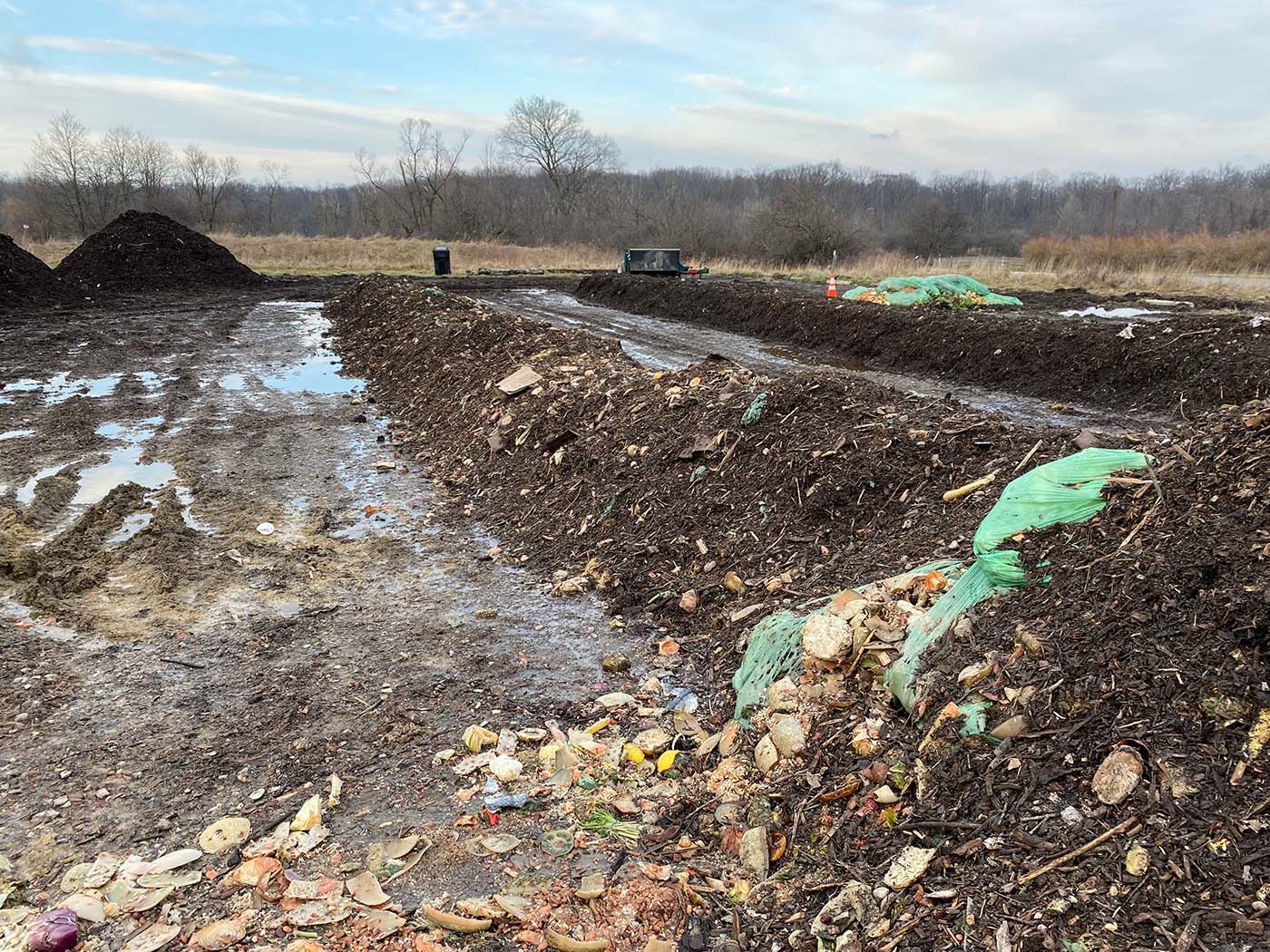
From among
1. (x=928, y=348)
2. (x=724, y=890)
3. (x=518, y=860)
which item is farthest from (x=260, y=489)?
(x=928, y=348)

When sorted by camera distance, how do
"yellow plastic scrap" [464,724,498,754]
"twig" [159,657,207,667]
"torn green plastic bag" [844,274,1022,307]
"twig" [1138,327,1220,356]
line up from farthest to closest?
"torn green plastic bag" [844,274,1022,307] → "twig" [1138,327,1220,356] → "twig" [159,657,207,667] → "yellow plastic scrap" [464,724,498,754]

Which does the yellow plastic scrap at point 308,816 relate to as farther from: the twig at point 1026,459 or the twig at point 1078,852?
the twig at point 1026,459

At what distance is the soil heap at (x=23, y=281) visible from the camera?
20.2 meters

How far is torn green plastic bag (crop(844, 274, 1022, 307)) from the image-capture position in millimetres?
16953

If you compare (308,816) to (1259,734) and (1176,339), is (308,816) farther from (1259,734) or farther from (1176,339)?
(1176,339)

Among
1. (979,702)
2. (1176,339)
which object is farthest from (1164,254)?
(979,702)

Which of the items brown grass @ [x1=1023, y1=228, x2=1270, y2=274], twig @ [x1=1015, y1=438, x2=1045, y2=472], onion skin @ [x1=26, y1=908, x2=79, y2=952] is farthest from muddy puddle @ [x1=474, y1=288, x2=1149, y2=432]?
brown grass @ [x1=1023, y1=228, x2=1270, y2=274]

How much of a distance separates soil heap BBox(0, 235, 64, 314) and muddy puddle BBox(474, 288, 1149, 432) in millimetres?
11347

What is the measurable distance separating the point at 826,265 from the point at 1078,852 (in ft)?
120

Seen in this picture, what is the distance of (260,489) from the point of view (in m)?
7.05

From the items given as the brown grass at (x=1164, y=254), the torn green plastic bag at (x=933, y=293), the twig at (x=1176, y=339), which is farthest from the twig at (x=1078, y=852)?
the brown grass at (x=1164, y=254)

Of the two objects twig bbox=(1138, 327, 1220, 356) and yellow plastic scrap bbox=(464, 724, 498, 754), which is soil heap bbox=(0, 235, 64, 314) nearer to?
yellow plastic scrap bbox=(464, 724, 498, 754)

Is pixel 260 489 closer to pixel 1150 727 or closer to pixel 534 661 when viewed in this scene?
pixel 534 661

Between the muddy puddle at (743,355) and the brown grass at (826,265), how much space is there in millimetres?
8415
